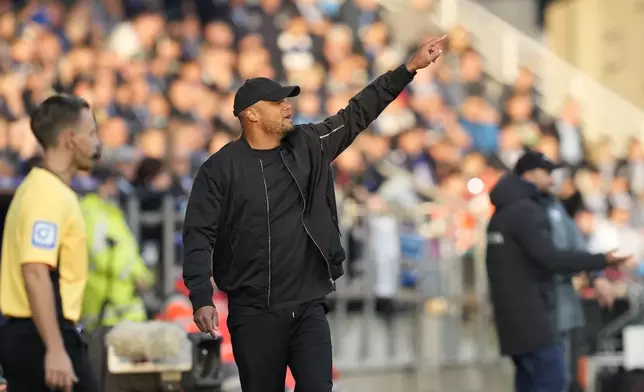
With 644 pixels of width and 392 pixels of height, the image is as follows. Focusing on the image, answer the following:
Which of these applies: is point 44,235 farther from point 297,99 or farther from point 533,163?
point 297,99

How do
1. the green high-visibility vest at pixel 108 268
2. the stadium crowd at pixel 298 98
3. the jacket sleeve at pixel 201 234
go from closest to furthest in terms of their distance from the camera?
1. the jacket sleeve at pixel 201 234
2. the green high-visibility vest at pixel 108 268
3. the stadium crowd at pixel 298 98

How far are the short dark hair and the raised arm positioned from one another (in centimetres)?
107

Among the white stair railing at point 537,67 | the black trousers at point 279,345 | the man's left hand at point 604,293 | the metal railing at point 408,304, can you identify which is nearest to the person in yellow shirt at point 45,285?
the black trousers at point 279,345

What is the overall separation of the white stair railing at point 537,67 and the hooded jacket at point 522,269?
1213 centimetres

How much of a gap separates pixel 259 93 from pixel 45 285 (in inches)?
48.9

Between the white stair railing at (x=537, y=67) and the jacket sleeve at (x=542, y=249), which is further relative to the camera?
the white stair railing at (x=537, y=67)

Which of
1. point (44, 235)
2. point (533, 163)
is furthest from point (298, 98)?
point (44, 235)

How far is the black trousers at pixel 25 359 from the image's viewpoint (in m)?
5.61

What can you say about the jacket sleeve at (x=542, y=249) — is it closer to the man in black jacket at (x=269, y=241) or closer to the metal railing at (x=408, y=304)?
the man in black jacket at (x=269, y=241)

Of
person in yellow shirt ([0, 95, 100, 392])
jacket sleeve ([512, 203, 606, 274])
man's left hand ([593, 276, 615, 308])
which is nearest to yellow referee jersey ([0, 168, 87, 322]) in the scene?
person in yellow shirt ([0, 95, 100, 392])

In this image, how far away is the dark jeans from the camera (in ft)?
28.5

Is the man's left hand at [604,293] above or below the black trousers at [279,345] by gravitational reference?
above

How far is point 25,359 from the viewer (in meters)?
5.63

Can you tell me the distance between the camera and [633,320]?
11.2 meters
